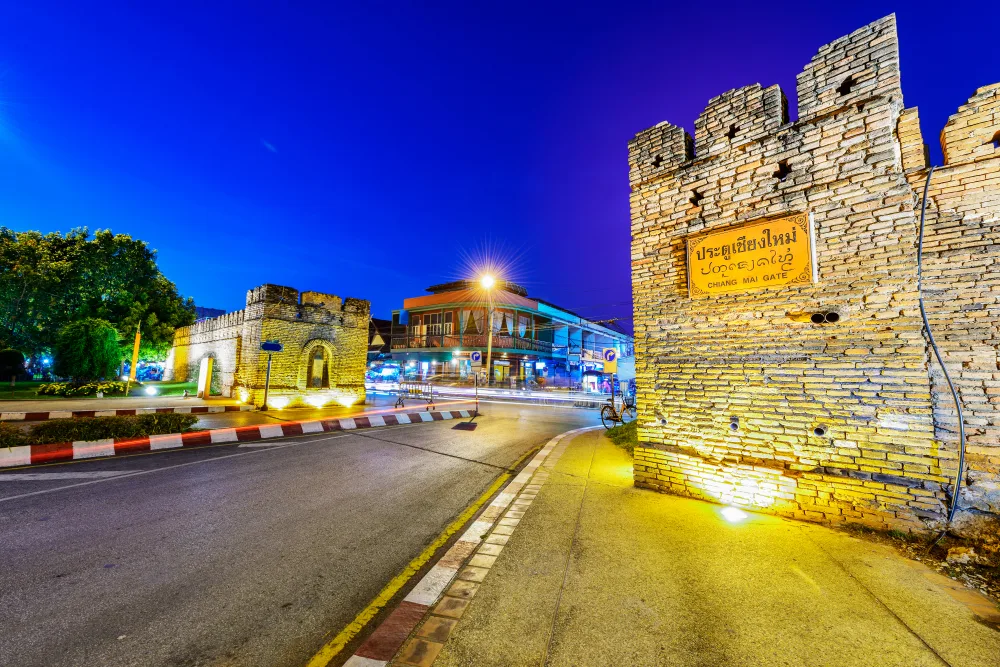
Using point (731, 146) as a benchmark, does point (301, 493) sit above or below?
below

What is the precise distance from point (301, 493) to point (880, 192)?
8.47 m

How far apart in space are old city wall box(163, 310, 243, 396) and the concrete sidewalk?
17.8 meters

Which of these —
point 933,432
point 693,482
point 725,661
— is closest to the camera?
point 725,661

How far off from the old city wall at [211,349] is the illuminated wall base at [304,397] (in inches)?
71.1

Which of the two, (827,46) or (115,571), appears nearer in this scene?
(115,571)

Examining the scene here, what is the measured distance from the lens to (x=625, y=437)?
31.6 feet

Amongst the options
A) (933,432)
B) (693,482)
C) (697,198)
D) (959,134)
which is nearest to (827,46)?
(959,134)

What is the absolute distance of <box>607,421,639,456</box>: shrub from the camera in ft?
28.7

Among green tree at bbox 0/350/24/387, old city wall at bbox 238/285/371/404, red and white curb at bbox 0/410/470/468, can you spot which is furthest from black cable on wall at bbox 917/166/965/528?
green tree at bbox 0/350/24/387

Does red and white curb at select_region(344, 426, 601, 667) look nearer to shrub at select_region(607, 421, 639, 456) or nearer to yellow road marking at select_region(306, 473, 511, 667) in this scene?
yellow road marking at select_region(306, 473, 511, 667)

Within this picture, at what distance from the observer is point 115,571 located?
10.4 feet

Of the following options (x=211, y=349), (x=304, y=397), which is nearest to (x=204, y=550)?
(x=304, y=397)

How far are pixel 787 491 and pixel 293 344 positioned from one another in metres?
17.0

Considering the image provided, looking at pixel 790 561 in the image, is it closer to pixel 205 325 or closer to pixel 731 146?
pixel 731 146
